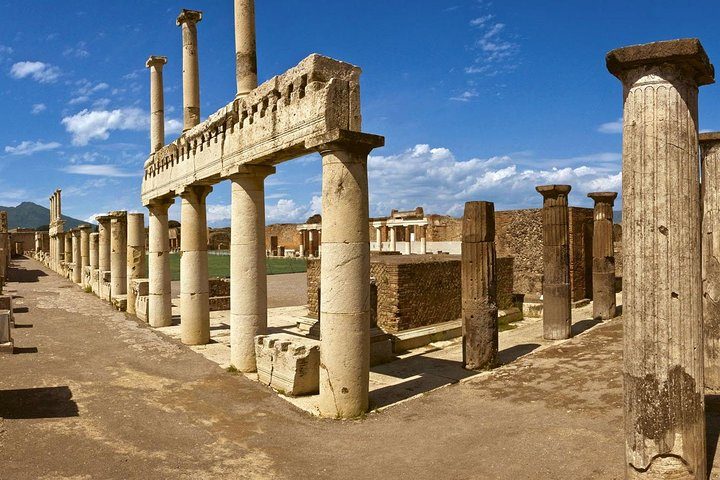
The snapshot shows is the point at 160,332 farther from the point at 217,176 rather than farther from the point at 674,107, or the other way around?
the point at 674,107

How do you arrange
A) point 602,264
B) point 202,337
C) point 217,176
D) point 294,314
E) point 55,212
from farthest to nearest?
point 55,212, point 294,314, point 602,264, point 202,337, point 217,176

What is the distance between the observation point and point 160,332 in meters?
13.7

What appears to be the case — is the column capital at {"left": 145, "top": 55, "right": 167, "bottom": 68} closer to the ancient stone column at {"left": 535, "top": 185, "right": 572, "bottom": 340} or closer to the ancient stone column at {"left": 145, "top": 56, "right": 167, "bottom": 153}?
the ancient stone column at {"left": 145, "top": 56, "right": 167, "bottom": 153}

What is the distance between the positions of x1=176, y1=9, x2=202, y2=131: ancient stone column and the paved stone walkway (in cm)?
555

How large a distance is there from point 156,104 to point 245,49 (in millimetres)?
6285

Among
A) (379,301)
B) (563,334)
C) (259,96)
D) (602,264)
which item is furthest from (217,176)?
(602,264)

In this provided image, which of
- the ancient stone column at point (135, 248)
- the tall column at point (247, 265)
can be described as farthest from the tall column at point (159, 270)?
the tall column at point (247, 265)

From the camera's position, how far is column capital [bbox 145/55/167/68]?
14.8 metres

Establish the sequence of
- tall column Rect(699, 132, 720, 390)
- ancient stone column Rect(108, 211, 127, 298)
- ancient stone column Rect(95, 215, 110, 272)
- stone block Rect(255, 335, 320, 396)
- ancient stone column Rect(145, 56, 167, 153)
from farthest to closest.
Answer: ancient stone column Rect(95, 215, 110, 272) → ancient stone column Rect(108, 211, 127, 298) → ancient stone column Rect(145, 56, 167, 153) → stone block Rect(255, 335, 320, 396) → tall column Rect(699, 132, 720, 390)

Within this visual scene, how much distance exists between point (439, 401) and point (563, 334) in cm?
532

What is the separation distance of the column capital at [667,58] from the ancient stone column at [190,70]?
32.6ft

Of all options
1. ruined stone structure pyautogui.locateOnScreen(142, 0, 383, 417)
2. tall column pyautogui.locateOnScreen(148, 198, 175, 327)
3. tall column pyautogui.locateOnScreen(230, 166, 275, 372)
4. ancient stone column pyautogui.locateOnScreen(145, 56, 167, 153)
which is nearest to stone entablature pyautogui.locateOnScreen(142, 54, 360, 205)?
ruined stone structure pyautogui.locateOnScreen(142, 0, 383, 417)

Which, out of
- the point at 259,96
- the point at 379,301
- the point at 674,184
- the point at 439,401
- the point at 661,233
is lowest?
the point at 439,401

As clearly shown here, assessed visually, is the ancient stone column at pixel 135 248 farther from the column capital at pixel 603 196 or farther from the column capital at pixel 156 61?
the column capital at pixel 603 196
